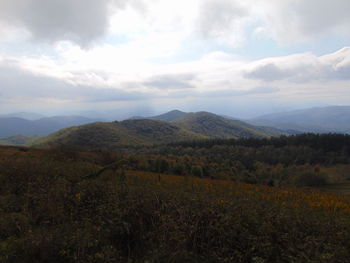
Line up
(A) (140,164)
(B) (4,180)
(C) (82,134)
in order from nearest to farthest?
1. (B) (4,180)
2. (A) (140,164)
3. (C) (82,134)

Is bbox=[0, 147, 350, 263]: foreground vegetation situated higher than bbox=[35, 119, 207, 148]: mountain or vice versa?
bbox=[0, 147, 350, 263]: foreground vegetation

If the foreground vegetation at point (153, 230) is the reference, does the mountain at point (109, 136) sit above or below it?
below

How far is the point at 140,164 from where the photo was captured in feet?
90.9

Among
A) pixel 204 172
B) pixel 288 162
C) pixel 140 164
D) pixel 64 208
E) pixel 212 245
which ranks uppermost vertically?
pixel 64 208

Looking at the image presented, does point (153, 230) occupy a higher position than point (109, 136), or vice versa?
point (153, 230)

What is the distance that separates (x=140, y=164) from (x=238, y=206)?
23.5m

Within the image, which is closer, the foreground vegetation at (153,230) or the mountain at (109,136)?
the foreground vegetation at (153,230)

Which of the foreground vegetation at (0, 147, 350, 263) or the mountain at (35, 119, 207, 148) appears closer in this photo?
the foreground vegetation at (0, 147, 350, 263)

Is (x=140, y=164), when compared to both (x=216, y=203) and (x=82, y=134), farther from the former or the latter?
(x=82, y=134)

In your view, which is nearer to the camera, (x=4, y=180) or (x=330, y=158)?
(x=4, y=180)

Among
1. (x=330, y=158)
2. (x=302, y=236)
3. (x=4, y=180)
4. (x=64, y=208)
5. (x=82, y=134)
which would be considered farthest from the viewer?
(x=82, y=134)

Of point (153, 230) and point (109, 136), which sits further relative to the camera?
point (109, 136)

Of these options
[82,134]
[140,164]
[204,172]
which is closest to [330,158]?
[204,172]

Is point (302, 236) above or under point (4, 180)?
under
